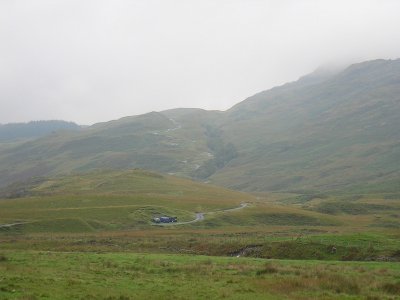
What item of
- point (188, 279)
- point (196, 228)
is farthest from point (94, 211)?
point (188, 279)

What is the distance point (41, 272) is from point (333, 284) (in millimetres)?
21247

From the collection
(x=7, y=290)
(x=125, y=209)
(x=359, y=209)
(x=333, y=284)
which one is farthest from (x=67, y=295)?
(x=359, y=209)

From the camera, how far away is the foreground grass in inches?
1186

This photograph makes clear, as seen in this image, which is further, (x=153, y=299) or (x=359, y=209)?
(x=359, y=209)

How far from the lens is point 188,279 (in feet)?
119

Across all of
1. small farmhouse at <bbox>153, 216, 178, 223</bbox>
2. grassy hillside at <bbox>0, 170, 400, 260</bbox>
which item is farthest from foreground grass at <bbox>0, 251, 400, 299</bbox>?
small farmhouse at <bbox>153, 216, 178, 223</bbox>

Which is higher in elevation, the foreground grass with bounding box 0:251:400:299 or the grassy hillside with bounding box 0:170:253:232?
the foreground grass with bounding box 0:251:400:299

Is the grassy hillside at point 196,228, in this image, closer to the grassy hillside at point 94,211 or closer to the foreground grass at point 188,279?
the grassy hillside at point 94,211

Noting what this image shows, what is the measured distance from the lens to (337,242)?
56906 millimetres

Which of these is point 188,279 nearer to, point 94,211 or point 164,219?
point 164,219

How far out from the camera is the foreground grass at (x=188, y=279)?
3012 cm

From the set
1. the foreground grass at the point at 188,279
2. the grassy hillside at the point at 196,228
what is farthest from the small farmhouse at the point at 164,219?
the foreground grass at the point at 188,279

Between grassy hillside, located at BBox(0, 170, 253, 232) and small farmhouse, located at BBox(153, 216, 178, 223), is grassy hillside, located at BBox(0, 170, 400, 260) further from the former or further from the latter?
small farmhouse, located at BBox(153, 216, 178, 223)

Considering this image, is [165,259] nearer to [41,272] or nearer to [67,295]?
[41,272]
